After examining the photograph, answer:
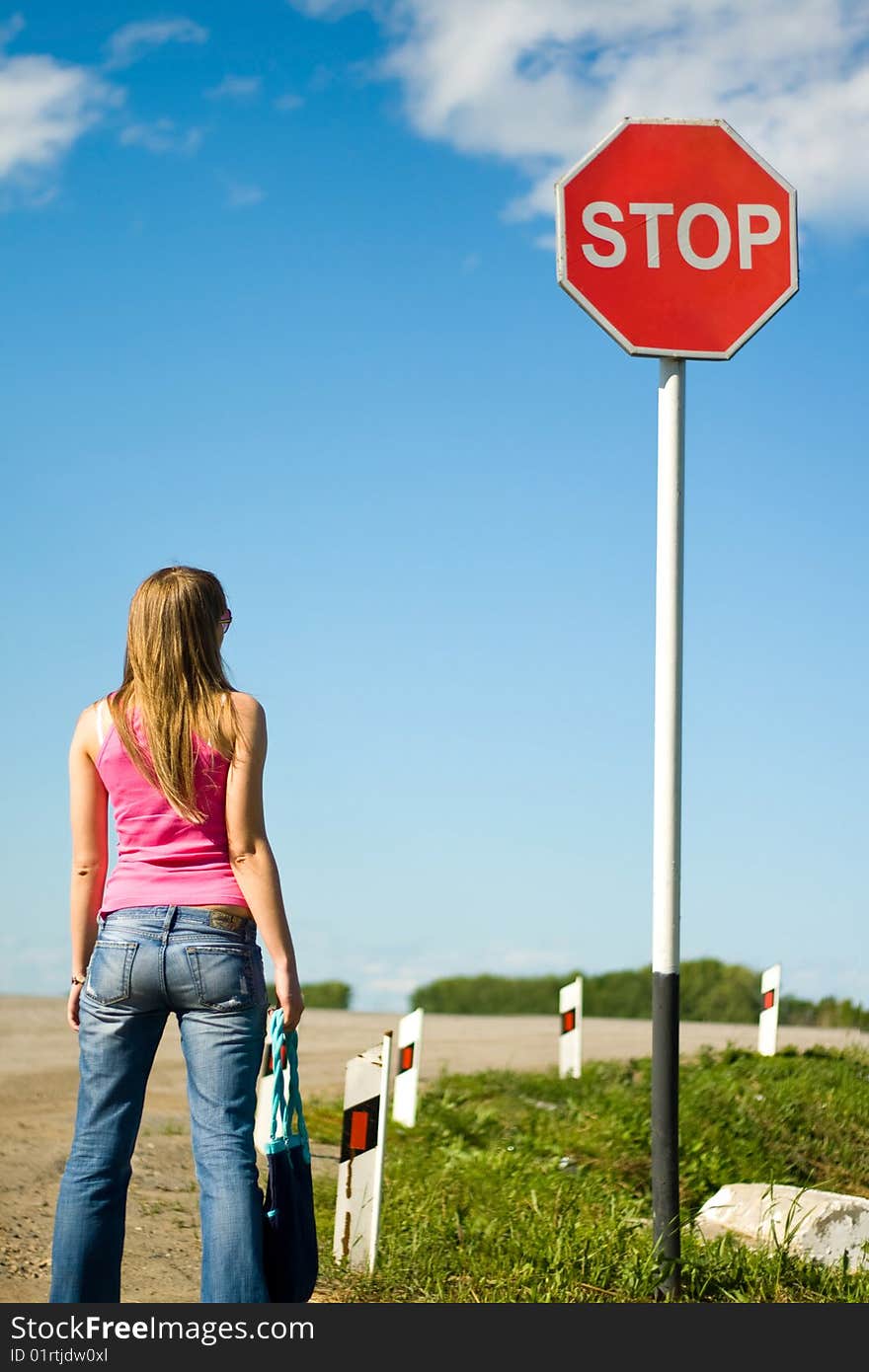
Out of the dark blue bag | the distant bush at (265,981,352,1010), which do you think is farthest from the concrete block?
the distant bush at (265,981,352,1010)

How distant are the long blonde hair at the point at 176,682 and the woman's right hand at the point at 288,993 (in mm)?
511

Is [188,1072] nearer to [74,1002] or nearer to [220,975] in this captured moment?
[220,975]

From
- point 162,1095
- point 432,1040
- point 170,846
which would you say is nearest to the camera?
point 170,846

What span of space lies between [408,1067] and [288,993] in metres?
5.19

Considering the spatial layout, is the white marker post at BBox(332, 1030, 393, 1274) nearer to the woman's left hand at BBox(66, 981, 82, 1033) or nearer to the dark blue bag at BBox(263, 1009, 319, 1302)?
the dark blue bag at BBox(263, 1009, 319, 1302)

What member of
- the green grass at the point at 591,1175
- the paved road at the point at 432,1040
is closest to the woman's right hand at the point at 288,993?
the green grass at the point at 591,1175

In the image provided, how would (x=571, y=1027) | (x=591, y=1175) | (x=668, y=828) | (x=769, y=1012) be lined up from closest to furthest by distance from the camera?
(x=668, y=828), (x=591, y=1175), (x=571, y=1027), (x=769, y=1012)

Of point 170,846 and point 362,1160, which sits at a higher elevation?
point 170,846

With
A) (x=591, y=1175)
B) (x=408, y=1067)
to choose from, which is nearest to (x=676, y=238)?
(x=591, y=1175)

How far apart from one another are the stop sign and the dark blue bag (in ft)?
9.92

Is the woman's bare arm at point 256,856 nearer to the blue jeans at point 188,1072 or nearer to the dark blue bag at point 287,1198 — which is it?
the blue jeans at point 188,1072

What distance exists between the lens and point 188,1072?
3.88 metres

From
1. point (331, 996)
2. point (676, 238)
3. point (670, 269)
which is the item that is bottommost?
point (331, 996)

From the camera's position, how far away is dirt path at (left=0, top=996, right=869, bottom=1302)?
5.89 m
